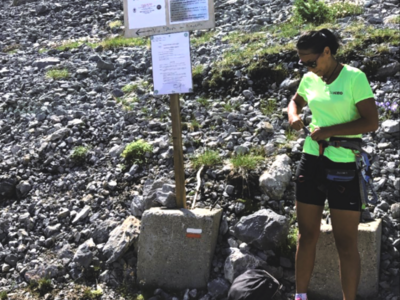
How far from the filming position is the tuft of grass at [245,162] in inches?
245

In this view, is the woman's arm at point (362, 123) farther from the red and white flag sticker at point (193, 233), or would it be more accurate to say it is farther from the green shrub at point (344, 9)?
the green shrub at point (344, 9)

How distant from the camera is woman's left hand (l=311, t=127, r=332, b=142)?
4.04 meters

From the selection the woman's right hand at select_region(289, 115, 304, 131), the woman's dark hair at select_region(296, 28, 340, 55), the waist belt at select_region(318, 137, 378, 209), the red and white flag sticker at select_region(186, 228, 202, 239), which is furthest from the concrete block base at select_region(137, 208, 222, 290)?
the woman's dark hair at select_region(296, 28, 340, 55)

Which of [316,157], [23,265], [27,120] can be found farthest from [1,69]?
[316,157]

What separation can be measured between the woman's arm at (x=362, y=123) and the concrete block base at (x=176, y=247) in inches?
76.2

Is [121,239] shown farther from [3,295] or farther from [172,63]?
[172,63]

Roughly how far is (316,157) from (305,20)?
7999 mm

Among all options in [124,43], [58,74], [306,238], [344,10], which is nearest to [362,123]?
[306,238]

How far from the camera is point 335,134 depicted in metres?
4.01

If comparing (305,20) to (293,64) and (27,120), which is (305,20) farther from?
(27,120)

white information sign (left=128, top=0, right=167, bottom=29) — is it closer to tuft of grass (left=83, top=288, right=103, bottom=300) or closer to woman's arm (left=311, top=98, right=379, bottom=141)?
woman's arm (left=311, top=98, right=379, bottom=141)

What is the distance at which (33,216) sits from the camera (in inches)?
263

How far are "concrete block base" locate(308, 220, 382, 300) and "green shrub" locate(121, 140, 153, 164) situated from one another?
3.15 m

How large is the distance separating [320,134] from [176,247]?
2243 mm
